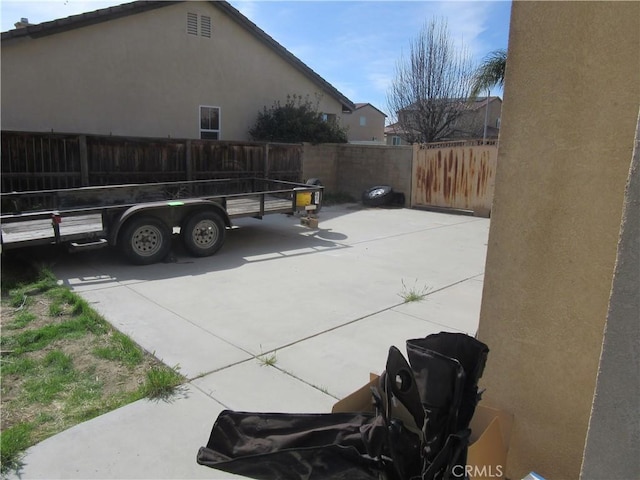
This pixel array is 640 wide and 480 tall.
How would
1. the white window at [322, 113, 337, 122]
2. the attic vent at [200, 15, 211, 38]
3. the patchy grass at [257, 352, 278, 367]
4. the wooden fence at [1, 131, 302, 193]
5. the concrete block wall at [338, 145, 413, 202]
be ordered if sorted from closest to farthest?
the patchy grass at [257, 352, 278, 367] → the wooden fence at [1, 131, 302, 193] → the attic vent at [200, 15, 211, 38] → the concrete block wall at [338, 145, 413, 202] → the white window at [322, 113, 337, 122]

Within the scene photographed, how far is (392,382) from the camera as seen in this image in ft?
6.54

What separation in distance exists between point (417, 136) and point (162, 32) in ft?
48.7

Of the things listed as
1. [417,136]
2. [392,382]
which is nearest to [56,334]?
[392,382]

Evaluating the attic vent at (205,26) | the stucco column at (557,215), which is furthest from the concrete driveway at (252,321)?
the attic vent at (205,26)

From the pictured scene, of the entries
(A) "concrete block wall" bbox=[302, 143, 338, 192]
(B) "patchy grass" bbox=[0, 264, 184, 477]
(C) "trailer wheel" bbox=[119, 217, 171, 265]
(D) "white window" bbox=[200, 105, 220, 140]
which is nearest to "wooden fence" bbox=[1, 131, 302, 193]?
(C) "trailer wheel" bbox=[119, 217, 171, 265]

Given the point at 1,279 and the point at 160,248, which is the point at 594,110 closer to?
the point at 160,248

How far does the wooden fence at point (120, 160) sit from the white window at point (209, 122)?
15.5 feet

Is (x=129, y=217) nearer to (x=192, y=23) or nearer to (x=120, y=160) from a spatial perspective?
(x=120, y=160)

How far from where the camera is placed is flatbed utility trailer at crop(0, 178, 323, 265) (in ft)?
22.0

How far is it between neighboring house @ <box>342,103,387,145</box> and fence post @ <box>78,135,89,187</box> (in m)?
27.0

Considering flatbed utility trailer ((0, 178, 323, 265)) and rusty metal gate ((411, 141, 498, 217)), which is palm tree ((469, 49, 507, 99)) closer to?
rusty metal gate ((411, 141, 498, 217))

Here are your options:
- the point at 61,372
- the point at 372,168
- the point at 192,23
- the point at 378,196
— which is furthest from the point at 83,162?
the point at 372,168

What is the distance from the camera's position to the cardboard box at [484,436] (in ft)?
6.87

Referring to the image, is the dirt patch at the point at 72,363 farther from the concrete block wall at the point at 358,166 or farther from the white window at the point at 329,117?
the white window at the point at 329,117
